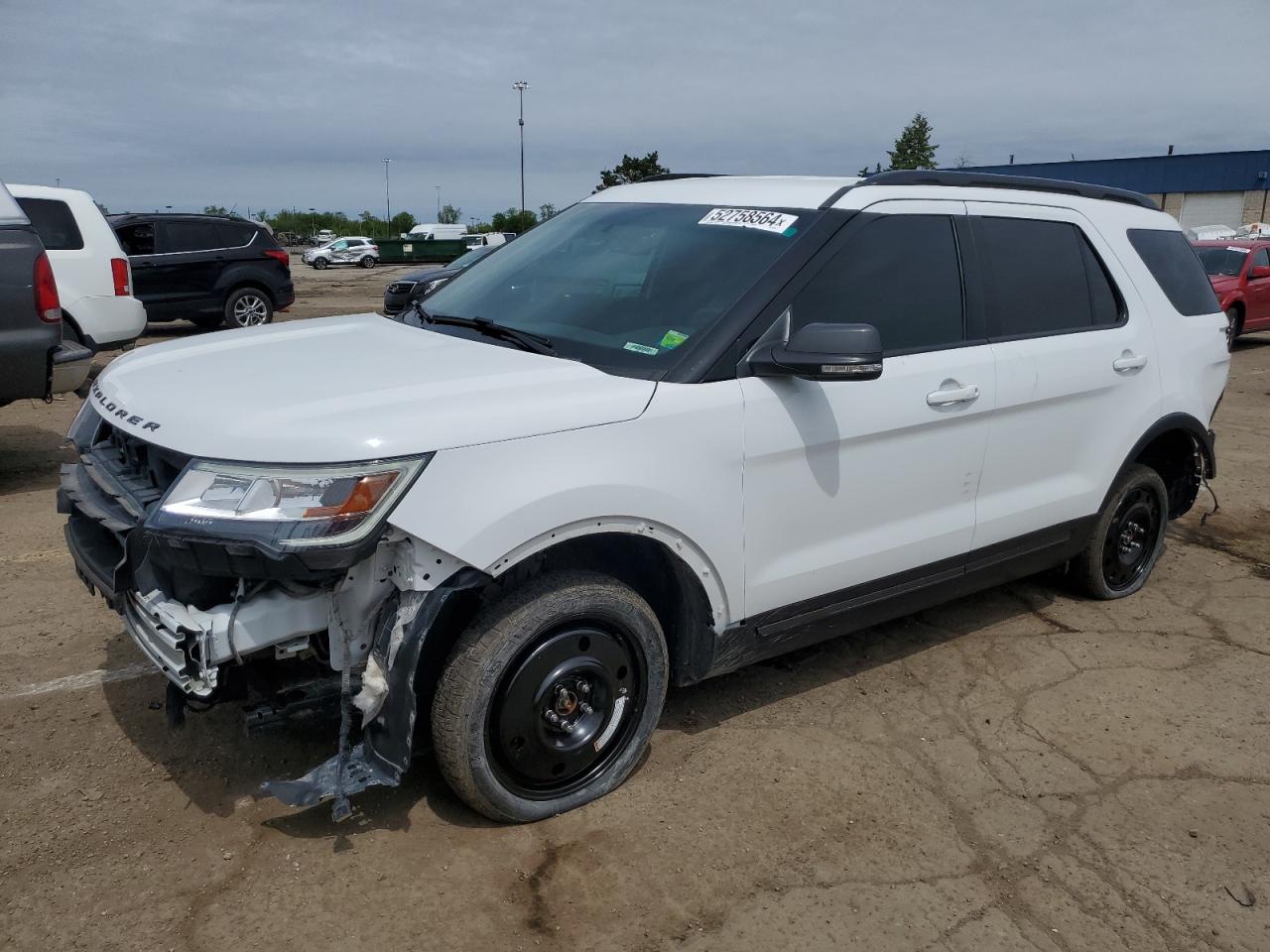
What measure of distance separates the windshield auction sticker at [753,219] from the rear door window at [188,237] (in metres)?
13.2

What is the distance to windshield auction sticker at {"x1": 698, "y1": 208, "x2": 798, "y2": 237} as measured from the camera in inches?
136

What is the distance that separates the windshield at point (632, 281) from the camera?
3.23 m

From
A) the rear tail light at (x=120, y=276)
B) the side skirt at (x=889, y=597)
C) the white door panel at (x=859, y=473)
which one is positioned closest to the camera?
the white door panel at (x=859, y=473)

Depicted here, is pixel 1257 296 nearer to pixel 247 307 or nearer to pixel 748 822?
pixel 247 307

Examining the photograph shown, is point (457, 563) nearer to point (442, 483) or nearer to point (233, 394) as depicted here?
point (442, 483)

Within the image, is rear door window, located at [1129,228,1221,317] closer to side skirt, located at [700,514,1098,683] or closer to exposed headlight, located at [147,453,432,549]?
side skirt, located at [700,514,1098,683]

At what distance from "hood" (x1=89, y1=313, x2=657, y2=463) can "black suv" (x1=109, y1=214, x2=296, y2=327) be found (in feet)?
40.4

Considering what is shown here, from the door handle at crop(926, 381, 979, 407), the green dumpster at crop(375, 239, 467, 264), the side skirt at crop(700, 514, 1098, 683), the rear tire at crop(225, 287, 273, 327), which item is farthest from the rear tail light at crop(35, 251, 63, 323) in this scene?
the green dumpster at crop(375, 239, 467, 264)

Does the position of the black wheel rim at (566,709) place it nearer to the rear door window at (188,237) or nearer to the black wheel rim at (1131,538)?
the black wheel rim at (1131,538)

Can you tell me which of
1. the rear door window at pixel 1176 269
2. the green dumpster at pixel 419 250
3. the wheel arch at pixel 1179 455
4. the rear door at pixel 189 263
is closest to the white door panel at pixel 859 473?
the wheel arch at pixel 1179 455

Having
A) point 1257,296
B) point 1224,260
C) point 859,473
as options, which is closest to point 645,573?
point 859,473

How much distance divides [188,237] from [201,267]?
0.48 meters

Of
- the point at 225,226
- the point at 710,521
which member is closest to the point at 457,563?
the point at 710,521

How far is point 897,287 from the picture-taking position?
3.61 metres
